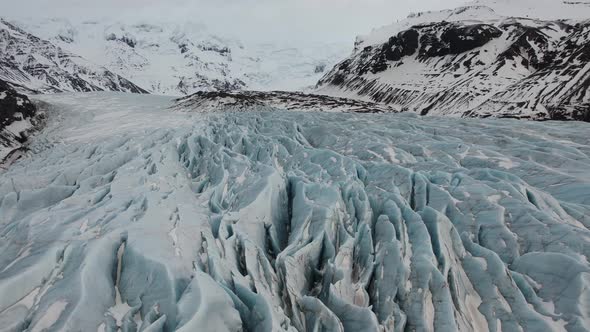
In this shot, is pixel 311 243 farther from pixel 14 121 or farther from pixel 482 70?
pixel 482 70

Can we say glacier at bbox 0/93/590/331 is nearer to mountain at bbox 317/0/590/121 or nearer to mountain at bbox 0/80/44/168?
mountain at bbox 0/80/44/168

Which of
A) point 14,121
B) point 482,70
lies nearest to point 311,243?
point 14,121

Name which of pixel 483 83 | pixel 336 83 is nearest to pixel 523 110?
pixel 483 83

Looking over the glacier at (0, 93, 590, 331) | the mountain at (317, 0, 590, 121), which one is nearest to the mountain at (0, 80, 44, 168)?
the glacier at (0, 93, 590, 331)

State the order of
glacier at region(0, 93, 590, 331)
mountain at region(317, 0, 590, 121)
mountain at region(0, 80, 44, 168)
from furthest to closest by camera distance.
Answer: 1. mountain at region(317, 0, 590, 121)
2. mountain at region(0, 80, 44, 168)
3. glacier at region(0, 93, 590, 331)

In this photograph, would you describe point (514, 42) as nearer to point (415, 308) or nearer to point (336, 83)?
point (336, 83)

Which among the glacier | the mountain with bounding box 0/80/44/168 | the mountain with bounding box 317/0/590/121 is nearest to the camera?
the glacier

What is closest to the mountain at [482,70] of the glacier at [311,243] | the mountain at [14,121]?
the glacier at [311,243]

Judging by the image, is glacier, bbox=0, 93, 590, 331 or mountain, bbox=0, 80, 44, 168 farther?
mountain, bbox=0, 80, 44, 168
